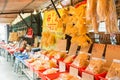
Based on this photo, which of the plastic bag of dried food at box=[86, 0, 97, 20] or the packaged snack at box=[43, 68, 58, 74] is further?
the packaged snack at box=[43, 68, 58, 74]

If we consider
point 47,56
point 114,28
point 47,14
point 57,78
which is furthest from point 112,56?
point 47,14

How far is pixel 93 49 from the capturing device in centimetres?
238

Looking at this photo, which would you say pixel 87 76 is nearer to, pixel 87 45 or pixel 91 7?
pixel 87 45

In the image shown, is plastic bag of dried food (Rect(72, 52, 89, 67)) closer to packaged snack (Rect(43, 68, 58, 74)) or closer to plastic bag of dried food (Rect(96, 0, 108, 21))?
packaged snack (Rect(43, 68, 58, 74))

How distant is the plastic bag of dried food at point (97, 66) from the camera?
2.00 m

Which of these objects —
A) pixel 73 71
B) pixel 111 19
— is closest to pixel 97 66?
pixel 73 71

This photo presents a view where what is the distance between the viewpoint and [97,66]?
204cm

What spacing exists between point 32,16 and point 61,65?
11.7 feet

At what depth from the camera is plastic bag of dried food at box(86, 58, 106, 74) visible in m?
2.00

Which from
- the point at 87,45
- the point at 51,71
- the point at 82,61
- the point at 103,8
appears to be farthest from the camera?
the point at 51,71

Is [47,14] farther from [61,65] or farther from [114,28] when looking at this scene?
[114,28]

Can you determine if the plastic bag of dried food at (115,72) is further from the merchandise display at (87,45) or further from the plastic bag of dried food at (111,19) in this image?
the plastic bag of dried food at (111,19)

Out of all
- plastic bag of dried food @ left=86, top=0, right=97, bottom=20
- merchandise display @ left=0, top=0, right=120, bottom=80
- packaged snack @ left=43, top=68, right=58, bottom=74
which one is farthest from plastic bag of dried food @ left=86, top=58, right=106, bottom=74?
packaged snack @ left=43, top=68, right=58, bottom=74

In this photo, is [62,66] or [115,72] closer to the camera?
[115,72]
